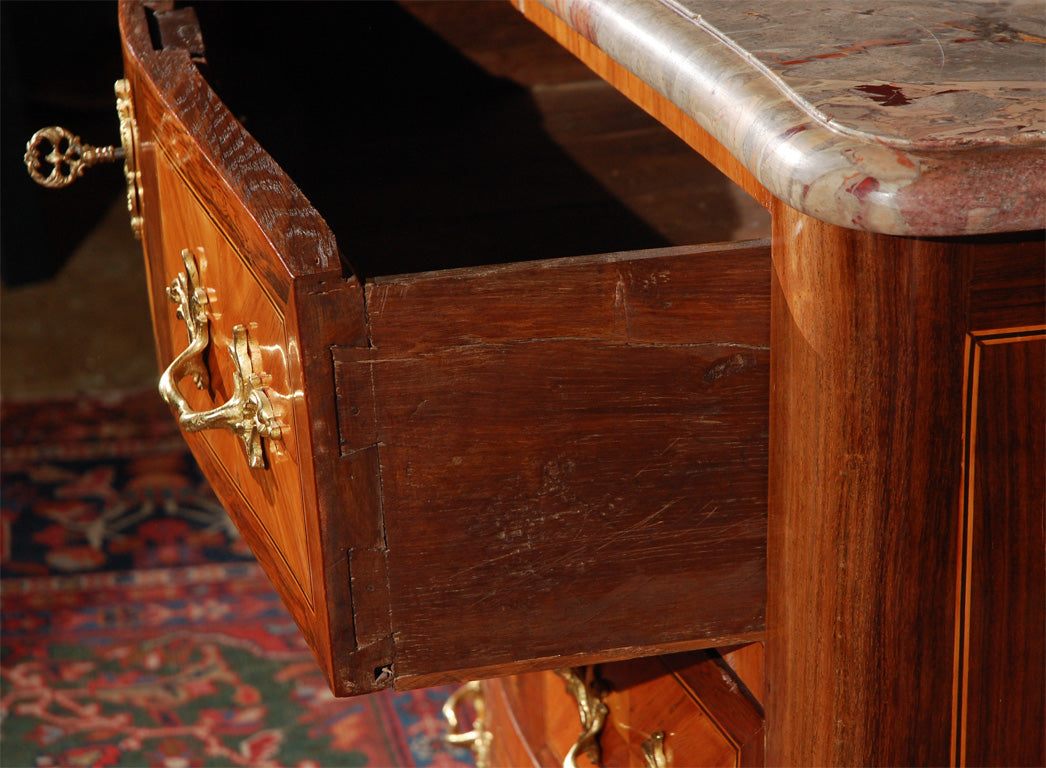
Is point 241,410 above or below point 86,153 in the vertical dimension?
below

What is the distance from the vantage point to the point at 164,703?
1.53 m

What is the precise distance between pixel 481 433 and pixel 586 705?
0.35 m

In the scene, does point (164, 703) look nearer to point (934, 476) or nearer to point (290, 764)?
point (290, 764)

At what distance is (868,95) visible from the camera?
0.46 meters

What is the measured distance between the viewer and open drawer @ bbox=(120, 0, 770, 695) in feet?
1.62

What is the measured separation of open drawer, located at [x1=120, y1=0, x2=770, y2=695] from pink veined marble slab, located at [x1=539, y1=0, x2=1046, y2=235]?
73mm

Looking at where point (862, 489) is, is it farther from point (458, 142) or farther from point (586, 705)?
point (458, 142)

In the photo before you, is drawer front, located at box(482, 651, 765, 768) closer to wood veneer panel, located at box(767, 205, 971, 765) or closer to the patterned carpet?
wood veneer panel, located at box(767, 205, 971, 765)

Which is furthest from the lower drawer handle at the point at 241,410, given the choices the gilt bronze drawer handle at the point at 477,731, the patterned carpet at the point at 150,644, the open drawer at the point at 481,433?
the patterned carpet at the point at 150,644

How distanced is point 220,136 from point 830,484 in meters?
0.31

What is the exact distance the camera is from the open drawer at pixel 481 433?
1.62 ft

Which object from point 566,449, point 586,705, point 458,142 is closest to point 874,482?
point 566,449

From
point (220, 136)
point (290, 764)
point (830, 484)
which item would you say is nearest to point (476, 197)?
point (220, 136)

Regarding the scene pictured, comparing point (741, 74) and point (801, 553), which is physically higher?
point (741, 74)
